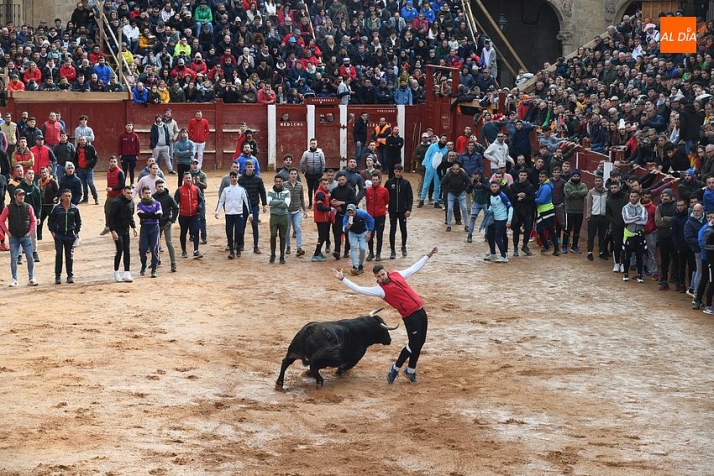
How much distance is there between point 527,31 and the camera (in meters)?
42.2

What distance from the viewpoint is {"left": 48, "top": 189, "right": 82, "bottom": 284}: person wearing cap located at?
18.4 meters

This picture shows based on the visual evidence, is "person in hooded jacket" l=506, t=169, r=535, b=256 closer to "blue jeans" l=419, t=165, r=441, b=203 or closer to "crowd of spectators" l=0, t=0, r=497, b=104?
"blue jeans" l=419, t=165, r=441, b=203

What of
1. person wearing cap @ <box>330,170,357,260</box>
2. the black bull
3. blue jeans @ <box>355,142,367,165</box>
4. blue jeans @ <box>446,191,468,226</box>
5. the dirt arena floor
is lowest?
the dirt arena floor

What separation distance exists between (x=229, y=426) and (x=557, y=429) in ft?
10.6

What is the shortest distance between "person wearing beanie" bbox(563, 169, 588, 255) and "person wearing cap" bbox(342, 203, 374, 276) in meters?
3.74

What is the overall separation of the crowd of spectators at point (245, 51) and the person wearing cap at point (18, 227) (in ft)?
43.6

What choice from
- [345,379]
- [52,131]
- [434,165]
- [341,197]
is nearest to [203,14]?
[52,131]

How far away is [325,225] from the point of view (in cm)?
2077

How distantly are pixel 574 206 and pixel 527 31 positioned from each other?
2182cm

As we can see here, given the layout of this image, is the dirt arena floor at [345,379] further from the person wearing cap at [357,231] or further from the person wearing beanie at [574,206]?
the person wearing beanie at [574,206]

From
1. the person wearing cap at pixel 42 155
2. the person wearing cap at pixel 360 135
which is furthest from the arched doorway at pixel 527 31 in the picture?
the person wearing cap at pixel 42 155

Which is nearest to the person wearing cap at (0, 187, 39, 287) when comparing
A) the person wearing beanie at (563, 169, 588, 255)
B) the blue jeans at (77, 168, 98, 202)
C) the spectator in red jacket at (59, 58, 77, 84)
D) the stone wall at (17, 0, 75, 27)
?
the blue jeans at (77, 168, 98, 202)

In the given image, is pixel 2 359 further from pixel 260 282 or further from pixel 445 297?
pixel 445 297

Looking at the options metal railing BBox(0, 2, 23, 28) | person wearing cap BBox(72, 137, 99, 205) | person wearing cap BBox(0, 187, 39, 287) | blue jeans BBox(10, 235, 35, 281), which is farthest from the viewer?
metal railing BBox(0, 2, 23, 28)
